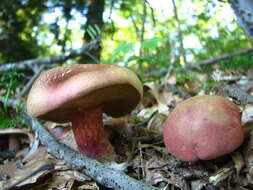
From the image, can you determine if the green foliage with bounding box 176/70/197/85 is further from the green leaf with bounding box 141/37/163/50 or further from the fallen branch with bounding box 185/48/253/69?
the green leaf with bounding box 141/37/163/50

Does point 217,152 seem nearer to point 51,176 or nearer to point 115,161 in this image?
point 115,161

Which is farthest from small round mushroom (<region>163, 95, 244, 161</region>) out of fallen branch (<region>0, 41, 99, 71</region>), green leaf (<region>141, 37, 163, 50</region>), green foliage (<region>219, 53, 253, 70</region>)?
fallen branch (<region>0, 41, 99, 71</region>)

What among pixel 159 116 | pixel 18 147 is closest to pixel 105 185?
pixel 159 116

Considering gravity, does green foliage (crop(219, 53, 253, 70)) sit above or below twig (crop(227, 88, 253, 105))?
below

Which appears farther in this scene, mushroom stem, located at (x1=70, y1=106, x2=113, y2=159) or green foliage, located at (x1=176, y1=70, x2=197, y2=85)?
green foliage, located at (x1=176, y1=70, x2=197, y2=85)

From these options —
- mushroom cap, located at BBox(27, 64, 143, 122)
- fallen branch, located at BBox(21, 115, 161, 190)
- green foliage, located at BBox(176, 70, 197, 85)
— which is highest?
mushroom cap, located at BBox(27, 64, 143, 122)

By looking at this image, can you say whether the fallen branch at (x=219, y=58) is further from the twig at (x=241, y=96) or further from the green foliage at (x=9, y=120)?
the green foliage at (x=9, y=120)
